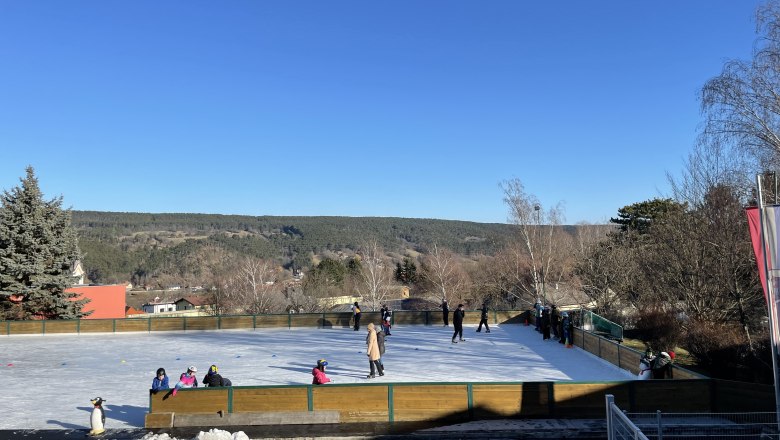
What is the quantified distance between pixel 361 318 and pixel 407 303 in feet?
150

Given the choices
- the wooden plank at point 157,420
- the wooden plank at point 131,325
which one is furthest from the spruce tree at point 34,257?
the wooden plank at point 157,420

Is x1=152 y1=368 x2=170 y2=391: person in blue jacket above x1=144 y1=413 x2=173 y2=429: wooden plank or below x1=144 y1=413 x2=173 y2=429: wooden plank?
above

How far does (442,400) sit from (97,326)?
2391 centimetres

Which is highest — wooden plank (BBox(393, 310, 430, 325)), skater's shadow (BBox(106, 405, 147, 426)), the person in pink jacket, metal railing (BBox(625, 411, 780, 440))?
wooden plank (BBox(393, 310, 430, 325))

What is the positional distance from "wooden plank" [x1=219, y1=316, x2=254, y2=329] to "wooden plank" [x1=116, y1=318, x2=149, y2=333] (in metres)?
4.01

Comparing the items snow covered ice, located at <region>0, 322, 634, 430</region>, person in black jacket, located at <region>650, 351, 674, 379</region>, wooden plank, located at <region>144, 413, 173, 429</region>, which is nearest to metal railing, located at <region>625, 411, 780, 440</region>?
person in black jacket, located at <region>650, 351, 674, 379</region>

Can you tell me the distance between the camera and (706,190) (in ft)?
89.4

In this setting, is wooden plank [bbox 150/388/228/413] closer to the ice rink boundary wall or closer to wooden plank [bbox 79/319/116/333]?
the ice rink boundary wall

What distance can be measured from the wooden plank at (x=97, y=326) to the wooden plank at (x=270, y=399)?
20.2 metres

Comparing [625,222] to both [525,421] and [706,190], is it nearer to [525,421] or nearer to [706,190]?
[706,190]

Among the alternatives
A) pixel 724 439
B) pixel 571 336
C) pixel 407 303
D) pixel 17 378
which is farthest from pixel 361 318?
pixel 407 303

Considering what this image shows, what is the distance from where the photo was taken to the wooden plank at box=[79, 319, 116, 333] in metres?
29.9

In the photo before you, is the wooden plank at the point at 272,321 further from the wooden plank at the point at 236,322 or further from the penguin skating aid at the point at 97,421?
the penguin skating aid at the point at 97,421

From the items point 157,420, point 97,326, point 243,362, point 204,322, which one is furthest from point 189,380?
point 97,326
